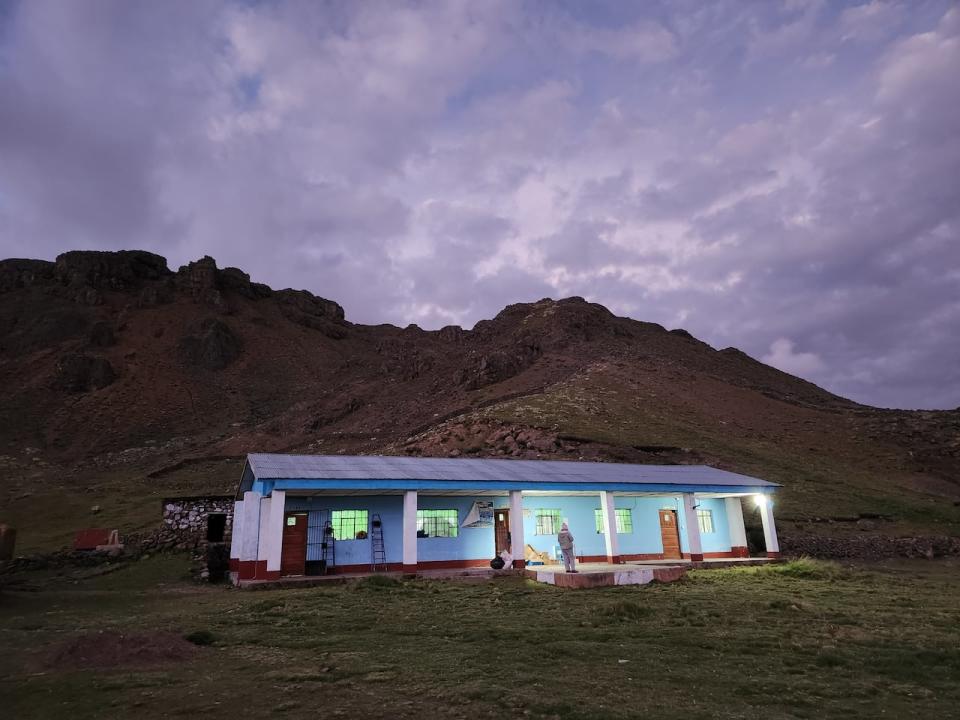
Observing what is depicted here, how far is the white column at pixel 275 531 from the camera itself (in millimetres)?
17172

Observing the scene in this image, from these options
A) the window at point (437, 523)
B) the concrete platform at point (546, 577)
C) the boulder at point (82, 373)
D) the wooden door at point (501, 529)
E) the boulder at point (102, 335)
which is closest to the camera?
the concrete platform at point (546, 577)

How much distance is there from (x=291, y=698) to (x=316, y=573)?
1329 centimetres

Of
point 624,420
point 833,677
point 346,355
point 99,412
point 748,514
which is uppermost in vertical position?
point 346,355

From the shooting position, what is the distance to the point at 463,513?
71.6ft

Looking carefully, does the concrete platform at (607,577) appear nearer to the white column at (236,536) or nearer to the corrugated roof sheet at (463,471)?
the corrugated roof sheet at (463,471)

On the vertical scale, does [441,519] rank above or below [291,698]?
above

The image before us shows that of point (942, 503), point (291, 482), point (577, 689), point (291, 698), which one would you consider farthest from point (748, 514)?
point (291, 698)

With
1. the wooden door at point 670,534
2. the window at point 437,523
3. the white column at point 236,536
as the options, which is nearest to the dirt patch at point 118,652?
the white column at point 236,536

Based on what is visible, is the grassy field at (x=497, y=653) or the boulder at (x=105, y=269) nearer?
the grassy field at (x=497, y=653)

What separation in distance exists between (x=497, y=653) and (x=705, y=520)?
19.8 meters

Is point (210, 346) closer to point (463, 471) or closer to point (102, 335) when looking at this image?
point (102, 335)

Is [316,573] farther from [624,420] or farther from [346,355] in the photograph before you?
[346,355]

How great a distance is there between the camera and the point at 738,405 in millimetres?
55469

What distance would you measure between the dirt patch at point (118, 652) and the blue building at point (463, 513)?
8.17 metres
